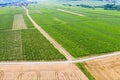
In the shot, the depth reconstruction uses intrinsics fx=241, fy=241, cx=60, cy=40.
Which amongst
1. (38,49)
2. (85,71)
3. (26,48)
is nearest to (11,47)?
(26,48)

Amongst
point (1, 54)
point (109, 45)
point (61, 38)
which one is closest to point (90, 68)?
point (109, 45)

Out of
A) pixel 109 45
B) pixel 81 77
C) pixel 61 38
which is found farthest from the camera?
pixel 61 38

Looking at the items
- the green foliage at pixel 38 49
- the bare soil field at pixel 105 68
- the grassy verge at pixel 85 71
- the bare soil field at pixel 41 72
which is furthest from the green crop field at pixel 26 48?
the bare soil field at pixel 105 68

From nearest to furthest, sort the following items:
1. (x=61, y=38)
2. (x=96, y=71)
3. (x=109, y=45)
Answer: (x=96, y=71), (x=109, y=45), (x=61, y=38)

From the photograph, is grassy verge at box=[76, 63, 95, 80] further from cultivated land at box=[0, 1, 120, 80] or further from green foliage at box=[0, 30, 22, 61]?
green foliage at box=[0, 30, 22, 61]

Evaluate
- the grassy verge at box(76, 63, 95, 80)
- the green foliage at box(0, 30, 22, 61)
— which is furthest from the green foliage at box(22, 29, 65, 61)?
the grassy verge at box(76, 63, 95, 80)

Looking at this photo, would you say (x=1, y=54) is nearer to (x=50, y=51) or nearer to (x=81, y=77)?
(x=50, y=51)
